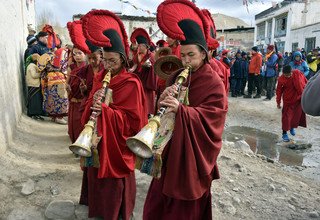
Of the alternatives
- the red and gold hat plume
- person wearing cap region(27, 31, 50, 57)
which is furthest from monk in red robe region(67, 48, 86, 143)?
person wearing cap region(27, 31, 50, 57)

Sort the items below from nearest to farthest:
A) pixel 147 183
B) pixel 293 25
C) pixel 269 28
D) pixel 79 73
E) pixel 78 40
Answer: pixel 78 40 < pixel 147 183 < pixel 79 73 < pixel 293 25 < pixel 269 28

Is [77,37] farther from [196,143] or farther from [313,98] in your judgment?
[313,98]

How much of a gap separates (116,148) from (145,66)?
3.44 m

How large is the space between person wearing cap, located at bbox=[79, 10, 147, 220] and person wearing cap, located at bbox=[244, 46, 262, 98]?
10897 mm

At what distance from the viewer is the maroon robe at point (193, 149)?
222 centimetres

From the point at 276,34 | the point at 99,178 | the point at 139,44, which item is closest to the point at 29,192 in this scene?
the point at 99,178

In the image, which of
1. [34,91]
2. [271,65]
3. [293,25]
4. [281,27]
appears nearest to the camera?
[34,91]

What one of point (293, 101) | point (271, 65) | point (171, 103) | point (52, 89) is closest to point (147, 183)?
point (171, 103)

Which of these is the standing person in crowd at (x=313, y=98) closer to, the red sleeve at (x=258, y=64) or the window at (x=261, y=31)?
the red sleeve at (x=258, y=64)

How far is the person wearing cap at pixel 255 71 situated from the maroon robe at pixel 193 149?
446 inches

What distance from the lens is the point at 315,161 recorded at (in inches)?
261

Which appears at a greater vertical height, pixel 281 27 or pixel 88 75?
pixel 281 27

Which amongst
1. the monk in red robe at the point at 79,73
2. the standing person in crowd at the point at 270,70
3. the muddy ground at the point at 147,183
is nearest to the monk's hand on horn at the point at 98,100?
the monk in red robe at the point at 79,73

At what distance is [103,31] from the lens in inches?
120
